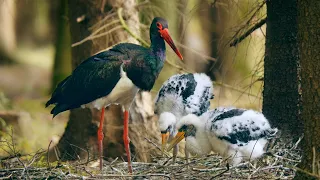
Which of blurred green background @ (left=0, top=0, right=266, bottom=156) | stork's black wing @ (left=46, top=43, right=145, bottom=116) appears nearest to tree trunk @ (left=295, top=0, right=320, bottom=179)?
blurred green background @ (left=0, top=0, right=266, bottom=156)

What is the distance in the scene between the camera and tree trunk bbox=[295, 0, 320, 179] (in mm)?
5508

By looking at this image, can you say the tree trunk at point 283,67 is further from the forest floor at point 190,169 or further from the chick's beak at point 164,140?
the chick's beak at point 164,140

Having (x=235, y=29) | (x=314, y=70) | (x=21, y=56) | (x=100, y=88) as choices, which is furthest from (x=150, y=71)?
(x=21, y=56)

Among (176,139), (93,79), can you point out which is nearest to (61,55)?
(93,79)

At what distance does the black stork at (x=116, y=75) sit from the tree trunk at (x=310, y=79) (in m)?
1.83

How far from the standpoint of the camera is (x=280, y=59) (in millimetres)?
7047

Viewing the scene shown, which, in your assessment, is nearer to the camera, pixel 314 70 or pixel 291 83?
pixel 314 70

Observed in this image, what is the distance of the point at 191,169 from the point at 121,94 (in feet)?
4.50

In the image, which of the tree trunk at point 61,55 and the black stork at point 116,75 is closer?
the black stork at point 116,75

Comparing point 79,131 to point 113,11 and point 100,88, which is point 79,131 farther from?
point 100,88

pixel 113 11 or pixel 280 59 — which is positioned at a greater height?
pixel 113 11

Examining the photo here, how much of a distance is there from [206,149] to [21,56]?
21.3m

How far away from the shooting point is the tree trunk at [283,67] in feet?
23.0

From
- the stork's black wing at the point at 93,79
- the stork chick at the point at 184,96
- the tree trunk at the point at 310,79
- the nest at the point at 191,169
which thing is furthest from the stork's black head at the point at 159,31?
the tree trunk at the point at 310,79
